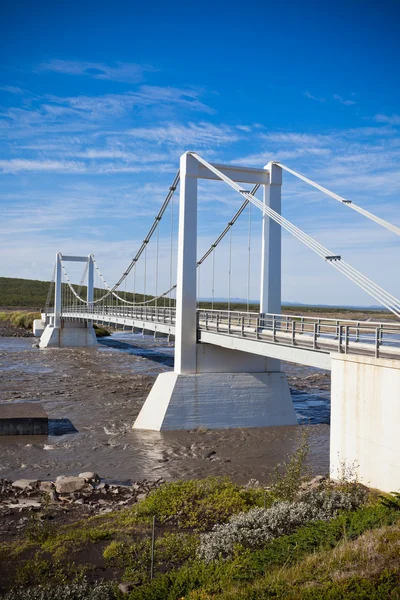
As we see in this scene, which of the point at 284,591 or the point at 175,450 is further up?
the point at 284,591

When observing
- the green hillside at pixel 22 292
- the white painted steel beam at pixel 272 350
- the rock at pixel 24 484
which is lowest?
the rock at pixel 24 484

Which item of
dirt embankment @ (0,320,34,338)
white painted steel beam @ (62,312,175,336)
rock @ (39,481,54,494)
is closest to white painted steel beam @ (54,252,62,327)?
white painted steel beam @ (62,312,175,336)

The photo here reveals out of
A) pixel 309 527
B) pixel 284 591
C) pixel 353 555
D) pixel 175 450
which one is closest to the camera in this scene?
pixel 284 591

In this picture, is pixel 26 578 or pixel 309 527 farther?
pixel 309 527

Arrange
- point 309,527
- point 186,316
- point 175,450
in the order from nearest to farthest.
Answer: point 309,527
point 175,450
point 186,316

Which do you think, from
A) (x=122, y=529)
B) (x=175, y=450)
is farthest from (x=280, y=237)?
(x=122, y=529)

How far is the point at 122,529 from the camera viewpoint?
9.32 meters

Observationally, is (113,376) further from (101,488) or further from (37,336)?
(37,336)

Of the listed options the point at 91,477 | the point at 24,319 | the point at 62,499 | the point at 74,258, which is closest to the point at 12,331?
the point at 24,319

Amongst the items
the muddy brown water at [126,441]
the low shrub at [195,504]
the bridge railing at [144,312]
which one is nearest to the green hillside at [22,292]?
the bridge railing at [144,312]

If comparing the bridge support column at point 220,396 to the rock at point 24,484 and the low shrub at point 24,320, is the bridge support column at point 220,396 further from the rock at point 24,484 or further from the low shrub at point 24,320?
the low shrub at point 24,320

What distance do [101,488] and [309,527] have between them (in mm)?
5239

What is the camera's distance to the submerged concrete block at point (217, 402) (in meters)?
18.7

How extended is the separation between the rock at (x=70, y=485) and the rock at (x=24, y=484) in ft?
1.76
